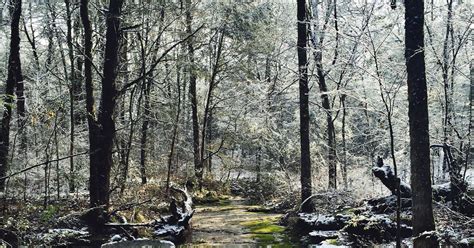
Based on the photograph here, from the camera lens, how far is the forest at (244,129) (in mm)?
8016

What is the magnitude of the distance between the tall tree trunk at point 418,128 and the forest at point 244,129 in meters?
0.02

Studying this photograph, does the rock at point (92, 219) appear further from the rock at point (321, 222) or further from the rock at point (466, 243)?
the rock at point (466, 243)

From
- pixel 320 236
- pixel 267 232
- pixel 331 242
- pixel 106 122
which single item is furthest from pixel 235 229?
pixel 106 122

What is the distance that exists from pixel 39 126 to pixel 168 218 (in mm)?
5832

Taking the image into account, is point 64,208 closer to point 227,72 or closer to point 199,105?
point 227,72

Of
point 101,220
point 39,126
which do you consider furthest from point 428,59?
point 39,126

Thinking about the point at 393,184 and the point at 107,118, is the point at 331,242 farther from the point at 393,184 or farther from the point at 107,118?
the point at 107,118

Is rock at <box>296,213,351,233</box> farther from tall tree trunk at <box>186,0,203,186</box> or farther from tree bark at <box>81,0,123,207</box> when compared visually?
tall tree trunk at <box>186,0,203,186</box>

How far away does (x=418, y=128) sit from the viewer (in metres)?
7.06

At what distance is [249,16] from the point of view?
69.5 feet

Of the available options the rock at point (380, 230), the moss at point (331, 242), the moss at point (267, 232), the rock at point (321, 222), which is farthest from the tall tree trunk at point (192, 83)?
the rock at point (380, 230)

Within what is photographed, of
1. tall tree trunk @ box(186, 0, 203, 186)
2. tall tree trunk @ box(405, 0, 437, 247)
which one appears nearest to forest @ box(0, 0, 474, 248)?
tall tree trunk @ box(405, 0, 437, 247)

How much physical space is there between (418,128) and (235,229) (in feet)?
24.3

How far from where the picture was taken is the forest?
26.3 ft
